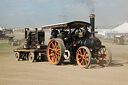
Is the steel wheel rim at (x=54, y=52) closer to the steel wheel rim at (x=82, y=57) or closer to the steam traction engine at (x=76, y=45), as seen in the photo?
the steam traction engine at (x=76, y=45)

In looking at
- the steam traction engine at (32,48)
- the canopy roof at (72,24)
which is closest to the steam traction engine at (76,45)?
the canopy roof at (72,24)

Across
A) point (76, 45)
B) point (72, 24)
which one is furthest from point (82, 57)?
point (72, 24)

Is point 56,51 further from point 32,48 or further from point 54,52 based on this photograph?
point 32,48

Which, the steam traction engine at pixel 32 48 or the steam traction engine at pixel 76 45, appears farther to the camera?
the steam traction engine at pixel 32 48

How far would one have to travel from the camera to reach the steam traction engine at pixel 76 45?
395 inches

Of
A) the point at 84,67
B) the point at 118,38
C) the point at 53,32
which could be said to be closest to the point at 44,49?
the point at 53,32

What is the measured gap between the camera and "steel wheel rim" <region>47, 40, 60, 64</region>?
10742mm

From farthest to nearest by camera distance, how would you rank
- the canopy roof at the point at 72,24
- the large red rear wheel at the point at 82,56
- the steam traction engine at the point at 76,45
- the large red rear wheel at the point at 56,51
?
the canopy roof at the point at 72,24 < the large red rear wheel at the point at 56,51 < the steam traction engine at the point at 76,45 < the large red rear wheel at the point at 82,56

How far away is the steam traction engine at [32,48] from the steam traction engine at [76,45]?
1212 mm

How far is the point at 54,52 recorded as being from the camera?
11039mm

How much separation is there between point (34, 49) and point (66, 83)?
20.3 feet

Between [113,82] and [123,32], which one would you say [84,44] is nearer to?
[113,82]

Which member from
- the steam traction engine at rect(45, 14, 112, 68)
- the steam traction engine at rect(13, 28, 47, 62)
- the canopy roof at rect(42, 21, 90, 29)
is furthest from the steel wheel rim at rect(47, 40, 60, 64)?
the steam traction engine at rect(13, 28, 47, 62)

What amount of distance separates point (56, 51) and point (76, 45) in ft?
3.46
